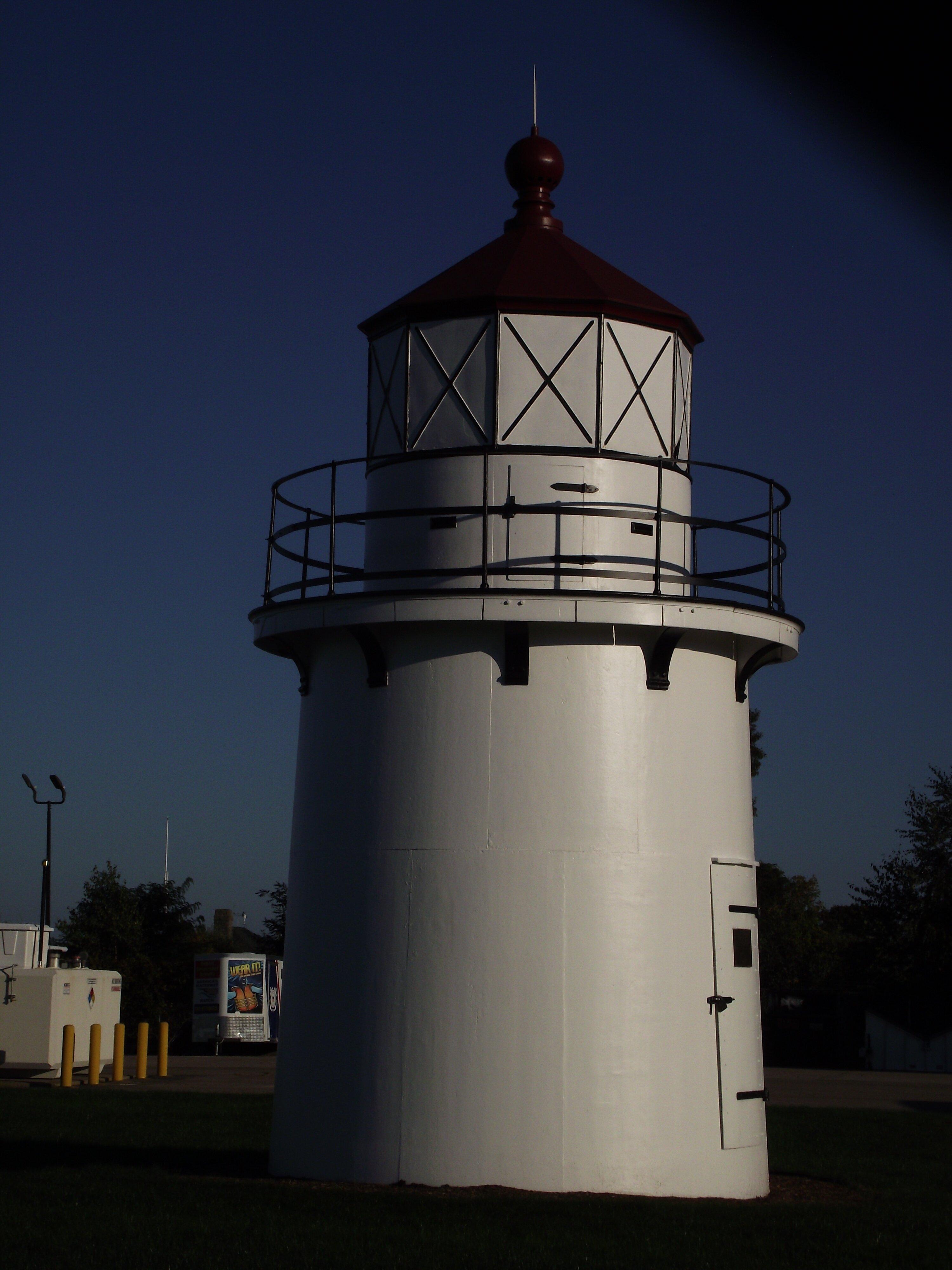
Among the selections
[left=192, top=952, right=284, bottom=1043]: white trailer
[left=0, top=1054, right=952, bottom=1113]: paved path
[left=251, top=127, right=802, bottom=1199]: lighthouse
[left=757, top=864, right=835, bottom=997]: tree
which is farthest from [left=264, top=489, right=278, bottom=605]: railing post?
[left=757, top=864, right=835, bottom=997]: tree

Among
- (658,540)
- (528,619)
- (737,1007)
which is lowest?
(737,1007)

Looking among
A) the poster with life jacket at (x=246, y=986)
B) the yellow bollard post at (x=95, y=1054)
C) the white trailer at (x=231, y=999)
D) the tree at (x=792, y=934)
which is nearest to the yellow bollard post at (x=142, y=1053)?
the yellow bollard post at (x=95, y=1054)

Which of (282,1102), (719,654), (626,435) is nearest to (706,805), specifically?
(719,654)

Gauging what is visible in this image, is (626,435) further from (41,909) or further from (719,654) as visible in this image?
(41,909)

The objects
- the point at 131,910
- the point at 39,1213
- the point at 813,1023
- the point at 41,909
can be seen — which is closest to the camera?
the point at 39,1213

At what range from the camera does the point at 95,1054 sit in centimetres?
2420

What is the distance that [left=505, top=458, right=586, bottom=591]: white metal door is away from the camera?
1195 cm

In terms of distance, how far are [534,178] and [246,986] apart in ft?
77.0

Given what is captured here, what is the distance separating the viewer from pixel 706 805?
466 inches

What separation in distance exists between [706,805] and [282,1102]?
4.22m

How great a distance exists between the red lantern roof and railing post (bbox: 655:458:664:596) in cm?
157

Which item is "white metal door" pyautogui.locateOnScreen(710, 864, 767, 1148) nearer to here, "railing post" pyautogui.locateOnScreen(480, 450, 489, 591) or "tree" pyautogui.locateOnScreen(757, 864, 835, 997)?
"railing post" pyautogui.locateOnScreen(480, 450, 489, 591)

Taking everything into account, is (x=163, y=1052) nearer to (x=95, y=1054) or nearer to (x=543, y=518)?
(x=95, y=1054)

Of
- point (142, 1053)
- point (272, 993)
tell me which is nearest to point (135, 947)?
point (272, 993)
